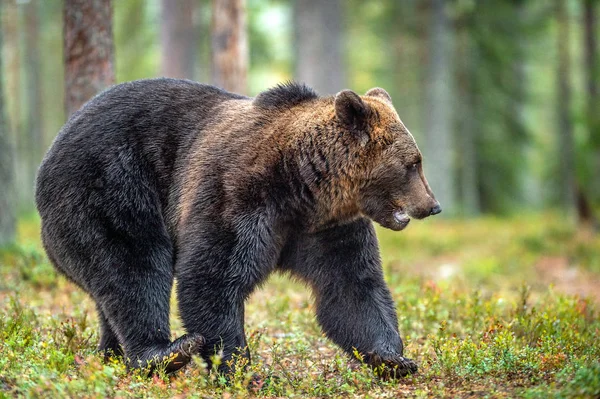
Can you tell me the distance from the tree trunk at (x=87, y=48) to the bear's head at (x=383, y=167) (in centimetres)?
390

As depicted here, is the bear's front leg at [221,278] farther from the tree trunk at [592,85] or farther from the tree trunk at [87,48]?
the tree trunk at [592,85]

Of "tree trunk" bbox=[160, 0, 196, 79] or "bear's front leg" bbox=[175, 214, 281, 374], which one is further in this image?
"tree trunk" bbox=[160, 0, 196, 79]

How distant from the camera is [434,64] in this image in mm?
23500

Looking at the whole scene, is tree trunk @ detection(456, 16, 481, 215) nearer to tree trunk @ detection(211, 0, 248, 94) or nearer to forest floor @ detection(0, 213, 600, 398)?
tree trunk @ detection(211, 0, 248, 94)

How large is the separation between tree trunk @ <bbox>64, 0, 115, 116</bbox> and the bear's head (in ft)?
12.8

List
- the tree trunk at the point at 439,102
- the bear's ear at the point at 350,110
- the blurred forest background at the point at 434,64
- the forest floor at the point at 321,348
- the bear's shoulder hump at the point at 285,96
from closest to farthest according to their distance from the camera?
the forest floor at the point at 321,348 → the bear's ear at the point at 350,110 → the bear's shoulder hump at the point at 285,96 → the blurred forest background at the point at 434,64 → the tree trunk at the point at 439,102

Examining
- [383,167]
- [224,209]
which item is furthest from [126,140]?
[383,167]

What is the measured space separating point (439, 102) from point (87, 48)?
1670cm

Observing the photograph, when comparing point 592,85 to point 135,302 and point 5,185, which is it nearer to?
Answer: point 5,185

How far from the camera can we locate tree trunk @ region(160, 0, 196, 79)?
22.7 metres

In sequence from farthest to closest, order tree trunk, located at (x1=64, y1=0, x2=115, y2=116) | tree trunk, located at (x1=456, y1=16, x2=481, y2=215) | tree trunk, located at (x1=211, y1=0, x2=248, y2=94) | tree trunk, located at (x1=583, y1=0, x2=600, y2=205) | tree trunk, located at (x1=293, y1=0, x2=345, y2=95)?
tree trunk, located at (x1=456, y1=16, x2=481, y2=215) → tree trunk, located at (x1=293, y1=0, x2=345, y2=95) → tree trunk, located at (x1=583, y1=0, x2=600, y2=205) → tree trunk, located at (x1=211, y1=0, x2=248, y2=94) → tree trunk, located at (x1=64, y1=0, x2=115, y2=116)

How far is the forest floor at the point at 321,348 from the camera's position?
489 centimetres

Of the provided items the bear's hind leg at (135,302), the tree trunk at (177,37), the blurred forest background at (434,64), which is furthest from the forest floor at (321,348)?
the tree trunk at (177,37)

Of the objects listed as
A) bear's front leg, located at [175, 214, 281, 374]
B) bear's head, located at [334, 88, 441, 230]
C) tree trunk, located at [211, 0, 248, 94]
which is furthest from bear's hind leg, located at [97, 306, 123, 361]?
tree trunk, located at [211, 0, 248, 94]
